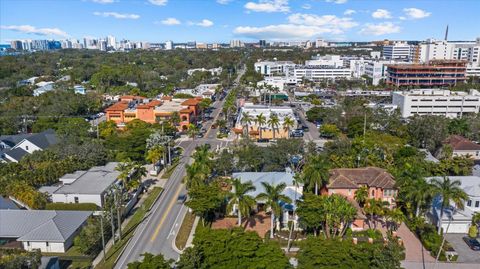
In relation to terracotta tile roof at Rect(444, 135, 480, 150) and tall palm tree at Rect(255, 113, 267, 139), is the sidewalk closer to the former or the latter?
tall palm tree at Rect(255, 113, 267, 139)

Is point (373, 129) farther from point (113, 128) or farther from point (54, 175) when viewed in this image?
point (54, 175)

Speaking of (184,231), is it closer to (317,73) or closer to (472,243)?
(472,243)

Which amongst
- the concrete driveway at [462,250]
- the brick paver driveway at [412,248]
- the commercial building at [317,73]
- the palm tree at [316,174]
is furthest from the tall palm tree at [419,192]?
the commercial building at [317,73]

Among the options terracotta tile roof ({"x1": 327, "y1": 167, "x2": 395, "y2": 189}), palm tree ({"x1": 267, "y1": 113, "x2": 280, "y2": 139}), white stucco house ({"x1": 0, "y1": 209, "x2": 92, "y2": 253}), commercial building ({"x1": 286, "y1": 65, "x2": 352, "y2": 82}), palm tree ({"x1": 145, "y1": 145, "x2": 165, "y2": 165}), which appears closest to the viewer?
white stucco house ({"x1": 0, "y1": 209, "x2": 92, "y2": 253})

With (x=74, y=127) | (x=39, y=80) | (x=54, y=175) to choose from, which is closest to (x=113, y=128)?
(x=74, y=127)

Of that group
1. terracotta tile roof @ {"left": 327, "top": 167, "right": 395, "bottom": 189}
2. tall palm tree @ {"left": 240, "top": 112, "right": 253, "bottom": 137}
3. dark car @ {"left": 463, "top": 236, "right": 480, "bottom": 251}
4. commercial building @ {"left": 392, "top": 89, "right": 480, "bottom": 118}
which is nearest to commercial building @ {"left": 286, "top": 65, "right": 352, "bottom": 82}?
commercial building @ {"left": 392, "top": 89, "right": 480, "bottom": 118}

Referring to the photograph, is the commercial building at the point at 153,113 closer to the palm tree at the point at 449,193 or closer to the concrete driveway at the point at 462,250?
the palm tree at the point at 449,193
